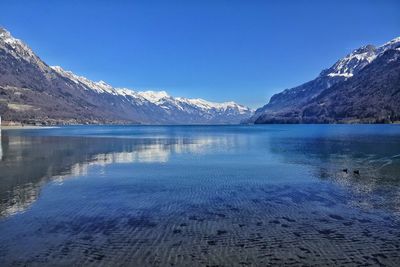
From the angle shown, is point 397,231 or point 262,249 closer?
point 262,249

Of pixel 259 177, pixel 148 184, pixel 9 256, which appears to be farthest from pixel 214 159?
pixel 9 256

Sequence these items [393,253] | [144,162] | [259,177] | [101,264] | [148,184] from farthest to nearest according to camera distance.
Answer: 1. [144,162]
2. [259,177]
3. [148,184]
4. [393,253]
5. [101,264]

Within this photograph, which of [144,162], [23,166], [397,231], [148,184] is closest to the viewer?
[397,231]

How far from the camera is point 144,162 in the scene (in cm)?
6819

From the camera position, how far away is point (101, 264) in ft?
65.6

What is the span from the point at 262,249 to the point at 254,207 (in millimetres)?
10607

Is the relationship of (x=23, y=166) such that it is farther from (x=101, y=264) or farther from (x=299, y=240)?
(x=299, y=240)

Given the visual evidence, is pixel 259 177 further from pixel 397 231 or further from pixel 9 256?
pixel 9 256

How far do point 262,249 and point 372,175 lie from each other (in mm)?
34683

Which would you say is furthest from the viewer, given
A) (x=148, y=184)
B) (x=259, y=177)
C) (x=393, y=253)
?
(x=259, y=177)

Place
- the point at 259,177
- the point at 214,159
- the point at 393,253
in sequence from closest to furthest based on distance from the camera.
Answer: the point at 393,253, the point at 259,177, the point at 214,159

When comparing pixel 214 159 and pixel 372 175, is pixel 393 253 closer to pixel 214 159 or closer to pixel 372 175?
pixel 372 175

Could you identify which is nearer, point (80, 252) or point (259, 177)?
point (80, 252)

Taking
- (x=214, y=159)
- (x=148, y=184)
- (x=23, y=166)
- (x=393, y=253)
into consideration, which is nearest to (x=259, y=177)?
(x=148, y=184)
